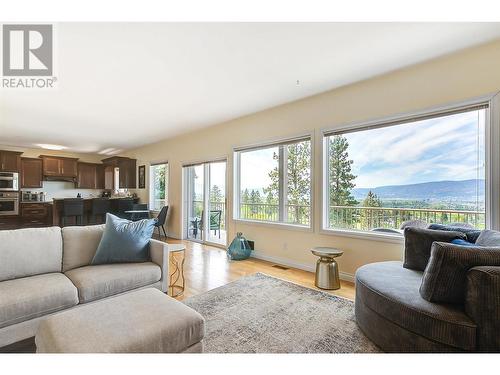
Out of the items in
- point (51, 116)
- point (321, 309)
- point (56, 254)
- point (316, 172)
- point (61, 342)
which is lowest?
point (321, 309)

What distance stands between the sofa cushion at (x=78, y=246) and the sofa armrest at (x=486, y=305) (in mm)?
2899

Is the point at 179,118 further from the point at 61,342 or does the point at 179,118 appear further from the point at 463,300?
the point at 463,300

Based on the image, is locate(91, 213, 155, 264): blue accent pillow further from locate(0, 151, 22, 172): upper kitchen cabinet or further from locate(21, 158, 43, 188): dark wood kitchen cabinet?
locate(21, 158, 43, 188): dark wood kitchen cabinet

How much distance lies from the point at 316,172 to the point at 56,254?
3.07 m

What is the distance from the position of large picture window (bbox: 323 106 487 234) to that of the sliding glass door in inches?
93.4

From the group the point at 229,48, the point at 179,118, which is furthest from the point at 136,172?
the point at 229,48

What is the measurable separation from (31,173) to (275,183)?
7.10 m

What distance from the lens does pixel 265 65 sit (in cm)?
264

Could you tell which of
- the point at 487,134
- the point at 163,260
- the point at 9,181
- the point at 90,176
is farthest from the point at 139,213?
the point at 487,134

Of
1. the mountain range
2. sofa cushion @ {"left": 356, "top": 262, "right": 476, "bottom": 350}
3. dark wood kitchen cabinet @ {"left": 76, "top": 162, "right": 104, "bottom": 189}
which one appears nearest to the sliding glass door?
the mountain range

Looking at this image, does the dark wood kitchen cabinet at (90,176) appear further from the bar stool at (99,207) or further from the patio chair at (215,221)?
the patio chair at (215,221)

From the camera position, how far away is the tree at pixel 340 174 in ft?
11.0
